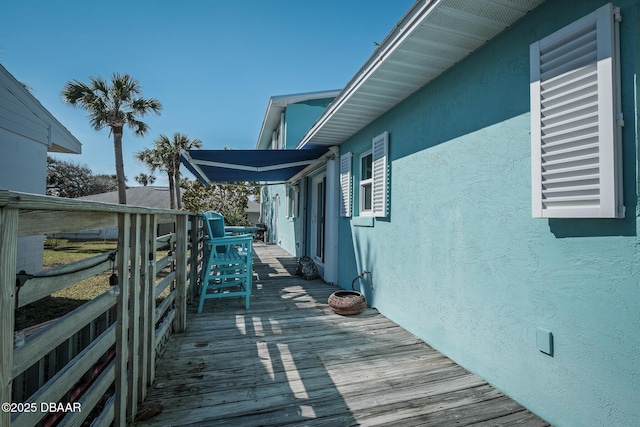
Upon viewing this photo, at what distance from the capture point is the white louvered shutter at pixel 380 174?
420cm

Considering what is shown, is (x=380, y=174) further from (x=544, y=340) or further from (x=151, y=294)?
(x=151, y=294)

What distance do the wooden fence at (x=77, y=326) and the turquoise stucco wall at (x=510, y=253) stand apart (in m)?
2.62

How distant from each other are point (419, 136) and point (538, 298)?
2.10 m

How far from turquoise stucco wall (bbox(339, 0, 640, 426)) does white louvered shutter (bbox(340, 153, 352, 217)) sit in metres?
1.56

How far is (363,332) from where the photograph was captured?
11.9 feet

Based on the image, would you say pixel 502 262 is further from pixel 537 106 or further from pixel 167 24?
pixel 167 24

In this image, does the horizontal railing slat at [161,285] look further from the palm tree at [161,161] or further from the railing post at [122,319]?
the palm tree at [161,161]

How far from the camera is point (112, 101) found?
498 inches

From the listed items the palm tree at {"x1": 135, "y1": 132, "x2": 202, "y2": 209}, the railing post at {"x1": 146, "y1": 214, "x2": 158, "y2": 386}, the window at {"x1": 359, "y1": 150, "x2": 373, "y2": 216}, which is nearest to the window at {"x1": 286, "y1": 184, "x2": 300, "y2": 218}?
the window at {"x1": 359, "y1": 150, "x2": 373, "y2": 216}

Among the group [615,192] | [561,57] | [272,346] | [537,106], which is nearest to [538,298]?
[615,192]

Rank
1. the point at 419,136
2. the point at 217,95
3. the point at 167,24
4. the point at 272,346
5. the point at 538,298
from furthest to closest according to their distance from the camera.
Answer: the point at 217,95
the point at 167,24
the point at 419,136
the point at 272,346
the point at 538,298

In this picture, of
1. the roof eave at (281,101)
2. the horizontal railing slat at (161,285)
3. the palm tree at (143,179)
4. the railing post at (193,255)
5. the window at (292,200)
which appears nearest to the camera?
the horizontal railing slat at (161,285)

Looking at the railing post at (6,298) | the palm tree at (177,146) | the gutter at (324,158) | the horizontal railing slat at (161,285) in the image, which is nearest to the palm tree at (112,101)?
the palm tree at (177,146)

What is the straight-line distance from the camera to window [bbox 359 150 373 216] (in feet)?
16.6
